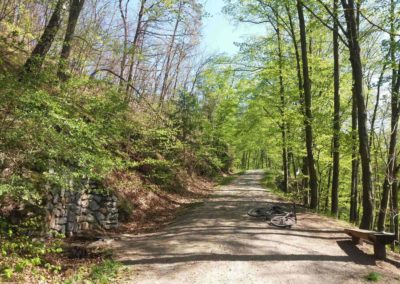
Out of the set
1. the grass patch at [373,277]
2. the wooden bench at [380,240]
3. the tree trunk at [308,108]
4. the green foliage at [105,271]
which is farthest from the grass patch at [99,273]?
the tree trunk at [308,108]

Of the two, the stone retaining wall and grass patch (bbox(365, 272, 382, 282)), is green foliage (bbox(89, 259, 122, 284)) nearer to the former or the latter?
the stone retaining wall

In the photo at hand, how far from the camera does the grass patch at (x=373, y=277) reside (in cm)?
568

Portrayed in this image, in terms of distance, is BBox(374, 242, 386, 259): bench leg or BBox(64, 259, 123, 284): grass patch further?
BBox(374, 242, 386, 259): bench leg

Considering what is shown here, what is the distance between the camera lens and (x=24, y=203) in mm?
6871

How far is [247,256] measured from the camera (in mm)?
6836

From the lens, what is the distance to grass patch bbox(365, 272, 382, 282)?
5680 millimetres

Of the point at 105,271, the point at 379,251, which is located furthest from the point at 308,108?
the point at 105,271

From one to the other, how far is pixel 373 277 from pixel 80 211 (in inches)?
276

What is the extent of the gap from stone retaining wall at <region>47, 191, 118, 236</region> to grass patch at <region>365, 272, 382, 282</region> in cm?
646

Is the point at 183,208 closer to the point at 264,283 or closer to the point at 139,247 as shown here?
the point at 139,247

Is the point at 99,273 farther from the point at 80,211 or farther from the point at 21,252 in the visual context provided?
the point at 80,211

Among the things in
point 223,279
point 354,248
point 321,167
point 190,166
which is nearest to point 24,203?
point 223,279

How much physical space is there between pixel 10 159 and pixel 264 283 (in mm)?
4879

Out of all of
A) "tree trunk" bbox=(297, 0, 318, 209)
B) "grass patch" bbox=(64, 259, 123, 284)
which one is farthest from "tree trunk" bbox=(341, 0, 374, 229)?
"grass patch" bbox=(64, 259, 123, 284)
